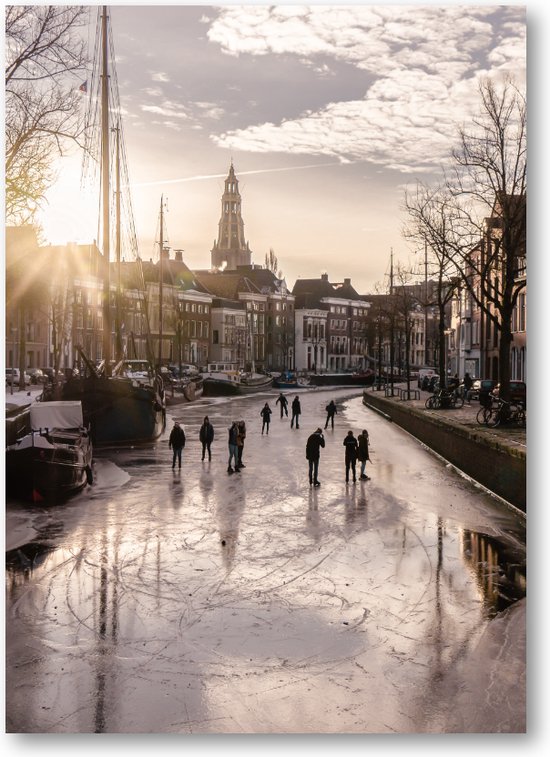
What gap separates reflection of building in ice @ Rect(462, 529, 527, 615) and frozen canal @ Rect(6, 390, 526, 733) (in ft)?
0.18

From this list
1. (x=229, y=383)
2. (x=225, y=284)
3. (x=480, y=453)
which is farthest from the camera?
(x=225, y=284)

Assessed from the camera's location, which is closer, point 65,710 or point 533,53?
point 65,710

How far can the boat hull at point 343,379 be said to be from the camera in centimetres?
10481

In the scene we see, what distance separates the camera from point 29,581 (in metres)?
11.9

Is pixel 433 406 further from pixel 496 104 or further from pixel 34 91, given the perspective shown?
pixel 34 91

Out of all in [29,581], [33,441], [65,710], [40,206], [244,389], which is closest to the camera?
[65,710]

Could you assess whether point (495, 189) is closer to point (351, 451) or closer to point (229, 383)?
point (351, 451)

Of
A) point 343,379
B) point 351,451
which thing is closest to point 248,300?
point 343,379

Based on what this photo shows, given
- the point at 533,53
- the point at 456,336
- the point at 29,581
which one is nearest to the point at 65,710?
the point at 29,581

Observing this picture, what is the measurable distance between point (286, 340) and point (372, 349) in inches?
619

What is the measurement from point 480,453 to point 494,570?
322 inches

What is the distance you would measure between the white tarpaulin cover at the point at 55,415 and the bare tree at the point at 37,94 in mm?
7545

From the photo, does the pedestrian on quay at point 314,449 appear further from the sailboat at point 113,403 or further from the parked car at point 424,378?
the parked car at point 424,378

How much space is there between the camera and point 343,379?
108 meters
